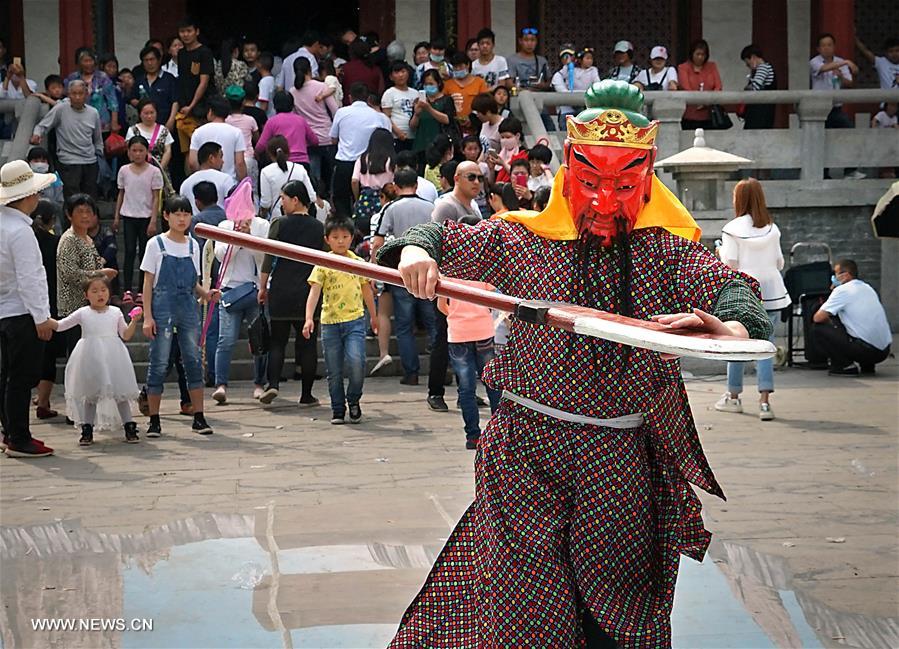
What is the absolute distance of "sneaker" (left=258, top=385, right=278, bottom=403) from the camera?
10602mm

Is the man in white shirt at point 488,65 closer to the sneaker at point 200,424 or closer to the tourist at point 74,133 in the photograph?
the tourist at point 74,133

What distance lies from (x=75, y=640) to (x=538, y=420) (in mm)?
2184

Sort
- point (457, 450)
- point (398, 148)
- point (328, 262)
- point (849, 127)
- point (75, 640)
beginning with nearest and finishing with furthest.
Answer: point (328, 262) → point (75, 640) → point (457, 450) → point (398, 148) → point (849, 127)

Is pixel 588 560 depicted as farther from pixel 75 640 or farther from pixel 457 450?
pixel 457 450

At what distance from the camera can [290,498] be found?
7.46 metres

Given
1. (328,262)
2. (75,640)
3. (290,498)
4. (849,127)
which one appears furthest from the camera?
(849,127)

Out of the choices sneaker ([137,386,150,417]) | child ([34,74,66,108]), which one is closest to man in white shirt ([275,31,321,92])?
child ([34,74,66,108])

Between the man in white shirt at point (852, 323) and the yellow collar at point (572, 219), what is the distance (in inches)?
321

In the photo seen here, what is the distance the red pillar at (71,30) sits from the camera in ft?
55.1

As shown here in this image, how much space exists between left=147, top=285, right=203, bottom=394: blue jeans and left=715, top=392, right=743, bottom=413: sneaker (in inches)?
152

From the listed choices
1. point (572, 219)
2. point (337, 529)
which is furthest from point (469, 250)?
point (337, 529)

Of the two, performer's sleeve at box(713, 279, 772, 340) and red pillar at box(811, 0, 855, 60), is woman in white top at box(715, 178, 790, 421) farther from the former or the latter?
red pillar at box(811, 0, 855, 60)

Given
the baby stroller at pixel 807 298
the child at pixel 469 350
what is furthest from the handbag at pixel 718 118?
the child at pixel 469 350

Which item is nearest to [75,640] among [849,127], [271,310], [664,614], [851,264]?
[664,614]
